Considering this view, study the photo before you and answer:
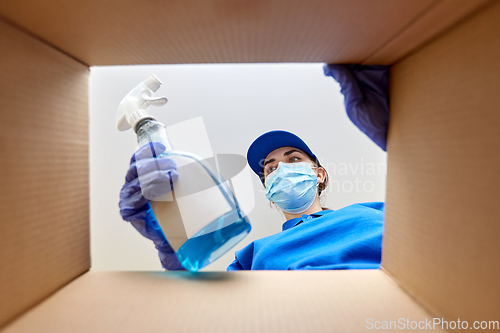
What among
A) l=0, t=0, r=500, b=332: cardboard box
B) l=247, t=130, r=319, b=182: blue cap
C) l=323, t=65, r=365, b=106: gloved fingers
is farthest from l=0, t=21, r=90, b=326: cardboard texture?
l=247, t=130, r=319, b=182: blue cap

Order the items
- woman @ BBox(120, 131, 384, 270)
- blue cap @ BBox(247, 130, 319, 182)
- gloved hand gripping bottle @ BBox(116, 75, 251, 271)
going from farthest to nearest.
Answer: blue cap @ BBox(247, 130, 319, 182) → woman @ BBox(120, 131, 384, 270) → gloved hand gripping bottle @ BBox(116, 75, 251, 271)

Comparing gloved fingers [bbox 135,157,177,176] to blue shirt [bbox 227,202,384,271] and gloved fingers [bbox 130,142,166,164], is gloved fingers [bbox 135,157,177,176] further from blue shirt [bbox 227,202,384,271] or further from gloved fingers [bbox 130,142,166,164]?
blue shirt [bbox 227,202,384,271]

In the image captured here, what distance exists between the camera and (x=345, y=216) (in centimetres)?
78

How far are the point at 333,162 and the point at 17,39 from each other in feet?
2.12

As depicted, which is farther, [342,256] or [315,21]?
[342,256]

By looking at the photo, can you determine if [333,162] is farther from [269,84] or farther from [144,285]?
[144,285]

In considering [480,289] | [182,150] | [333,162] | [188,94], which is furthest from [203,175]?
[333,162]

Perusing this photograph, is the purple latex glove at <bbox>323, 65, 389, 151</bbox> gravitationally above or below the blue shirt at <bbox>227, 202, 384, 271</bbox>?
above

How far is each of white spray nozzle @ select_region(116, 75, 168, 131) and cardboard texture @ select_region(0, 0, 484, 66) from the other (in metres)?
0.08

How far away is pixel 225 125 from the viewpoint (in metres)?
0.59

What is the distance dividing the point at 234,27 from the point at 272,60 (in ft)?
0.30

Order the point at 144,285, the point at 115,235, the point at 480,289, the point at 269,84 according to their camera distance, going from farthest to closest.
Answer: the point at 269,84 < the point at 115,235 < the point at 144,285 < the point at 480,289

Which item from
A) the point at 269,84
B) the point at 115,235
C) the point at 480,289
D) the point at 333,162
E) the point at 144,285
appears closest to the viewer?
the point at 480,289

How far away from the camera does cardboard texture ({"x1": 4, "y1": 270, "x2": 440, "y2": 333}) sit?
282mm
